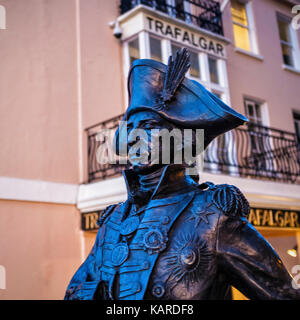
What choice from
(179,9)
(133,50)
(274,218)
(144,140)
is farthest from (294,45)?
(144,140)

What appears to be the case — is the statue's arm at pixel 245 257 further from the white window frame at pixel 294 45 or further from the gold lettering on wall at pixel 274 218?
the white window frame at pixel 294 45

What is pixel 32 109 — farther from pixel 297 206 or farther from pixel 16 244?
pixel 297 206

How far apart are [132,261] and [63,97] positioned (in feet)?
22.9

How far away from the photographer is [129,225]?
1.74m

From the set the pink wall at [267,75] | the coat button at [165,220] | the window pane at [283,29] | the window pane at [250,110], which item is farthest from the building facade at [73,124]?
the coat button at [165,220]

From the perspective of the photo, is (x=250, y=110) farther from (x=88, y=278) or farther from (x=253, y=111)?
(x=88, y=278)

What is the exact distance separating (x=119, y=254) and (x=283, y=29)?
13.3 m

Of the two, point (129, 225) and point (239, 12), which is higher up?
point (239, 12)

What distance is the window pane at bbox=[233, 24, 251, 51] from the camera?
11875 mm

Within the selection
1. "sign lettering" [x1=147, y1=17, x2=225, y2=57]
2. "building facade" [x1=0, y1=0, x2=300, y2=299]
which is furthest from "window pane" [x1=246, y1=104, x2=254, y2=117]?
"sign lettering" [x1=147, y1=17, x2=225, y2=57]

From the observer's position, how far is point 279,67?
40.4 feet

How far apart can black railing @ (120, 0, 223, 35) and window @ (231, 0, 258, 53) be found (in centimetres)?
104

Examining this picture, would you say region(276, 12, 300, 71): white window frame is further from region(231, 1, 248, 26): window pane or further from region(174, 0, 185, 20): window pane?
region(174, 0, 185, 20): window pane
